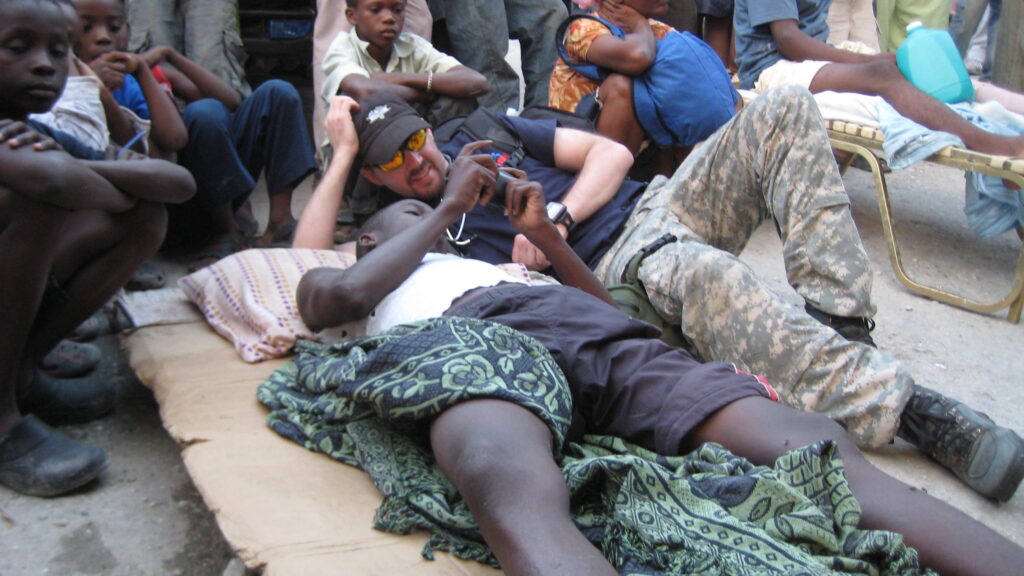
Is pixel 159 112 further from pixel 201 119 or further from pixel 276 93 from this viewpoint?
pixel 276 93

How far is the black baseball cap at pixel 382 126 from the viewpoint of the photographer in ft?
9.43

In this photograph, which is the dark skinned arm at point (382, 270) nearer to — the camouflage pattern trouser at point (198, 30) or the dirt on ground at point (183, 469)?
the dirt on ground at point (183, 469)

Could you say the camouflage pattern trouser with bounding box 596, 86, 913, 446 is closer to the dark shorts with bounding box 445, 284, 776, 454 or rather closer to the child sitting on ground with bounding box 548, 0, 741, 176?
the dark shorts with bounding box 445, 284, 776, 454

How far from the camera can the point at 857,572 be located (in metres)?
1.67

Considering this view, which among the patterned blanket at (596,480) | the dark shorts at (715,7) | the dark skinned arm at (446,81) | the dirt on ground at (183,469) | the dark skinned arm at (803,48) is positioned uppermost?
the dark shorts at (715,7)

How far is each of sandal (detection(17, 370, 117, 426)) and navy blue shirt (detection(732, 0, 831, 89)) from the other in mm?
3628

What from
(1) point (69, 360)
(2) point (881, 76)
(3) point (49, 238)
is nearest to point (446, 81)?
(1) point (69, 360)

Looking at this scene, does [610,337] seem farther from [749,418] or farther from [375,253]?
[375,253]

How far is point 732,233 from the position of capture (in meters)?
3.08

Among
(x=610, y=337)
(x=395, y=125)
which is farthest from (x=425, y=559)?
(x=395, y=125)

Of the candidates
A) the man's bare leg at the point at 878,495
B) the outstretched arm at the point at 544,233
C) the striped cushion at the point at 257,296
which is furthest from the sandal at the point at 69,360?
the man's bare leg at the point at 878,495

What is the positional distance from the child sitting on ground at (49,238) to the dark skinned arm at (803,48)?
11.1ft

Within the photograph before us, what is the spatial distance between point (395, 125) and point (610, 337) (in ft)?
3.62

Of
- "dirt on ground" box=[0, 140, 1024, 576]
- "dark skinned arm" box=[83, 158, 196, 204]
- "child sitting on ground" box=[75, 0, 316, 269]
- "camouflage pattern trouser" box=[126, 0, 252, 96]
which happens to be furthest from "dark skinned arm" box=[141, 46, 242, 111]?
"dark skinned arm" box=[83, 158, 196, 204]
